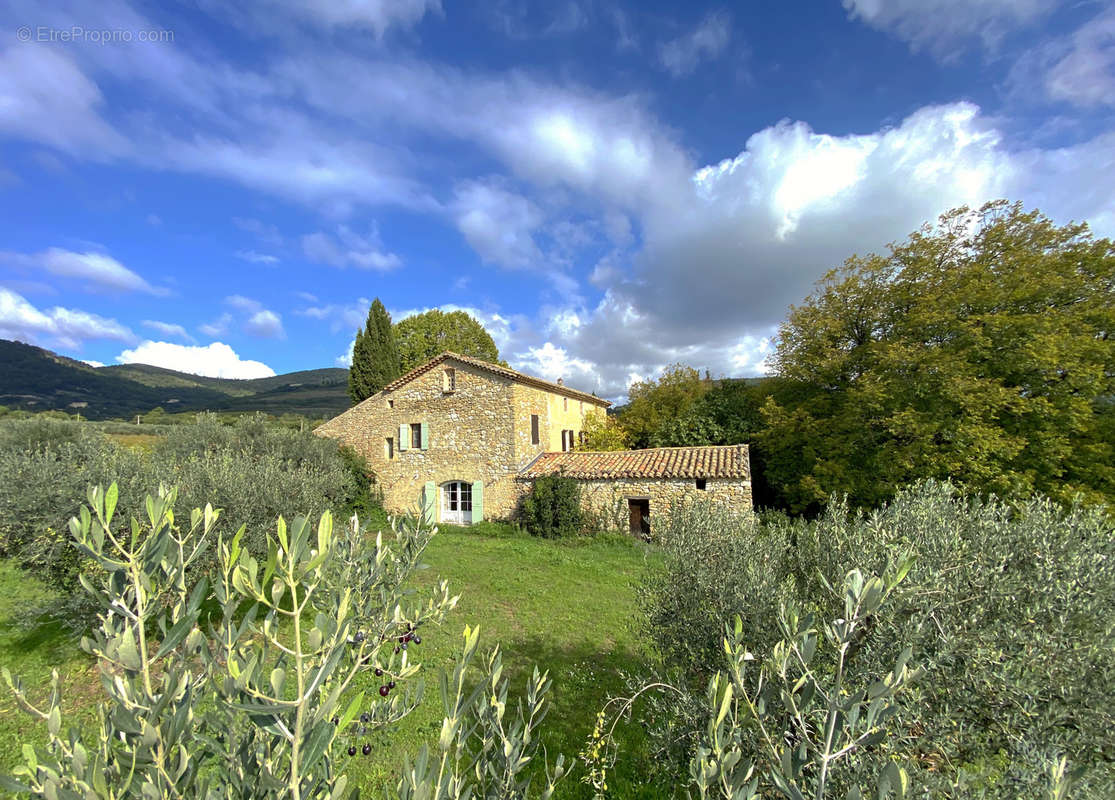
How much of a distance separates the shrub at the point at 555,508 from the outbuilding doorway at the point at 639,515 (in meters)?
1.75

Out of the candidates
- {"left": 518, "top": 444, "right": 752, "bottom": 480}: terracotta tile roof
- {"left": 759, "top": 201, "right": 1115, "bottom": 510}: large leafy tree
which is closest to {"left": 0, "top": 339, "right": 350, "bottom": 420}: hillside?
{"left": 518, "top": 444, "right": 752, "bottom": 480}: terracotta tile roof

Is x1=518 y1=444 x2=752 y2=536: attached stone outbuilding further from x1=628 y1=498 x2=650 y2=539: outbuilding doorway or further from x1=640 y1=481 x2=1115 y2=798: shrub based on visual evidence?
x1=640 y1=481 x2=1115 y2=798: shrub

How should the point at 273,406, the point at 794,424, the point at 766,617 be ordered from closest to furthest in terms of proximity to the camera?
the point at 766,617 → the point at 794,424 → the point at 273,406

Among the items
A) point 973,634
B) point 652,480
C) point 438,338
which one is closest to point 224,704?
point 973,634

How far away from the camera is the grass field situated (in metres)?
5.00

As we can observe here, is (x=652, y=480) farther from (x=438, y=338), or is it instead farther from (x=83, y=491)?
(x=438, y=338)

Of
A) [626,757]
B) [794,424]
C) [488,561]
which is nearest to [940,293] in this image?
[794,424]

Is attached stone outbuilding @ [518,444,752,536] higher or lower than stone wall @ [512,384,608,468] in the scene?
lower

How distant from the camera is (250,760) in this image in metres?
1.56

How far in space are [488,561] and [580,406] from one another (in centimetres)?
1195

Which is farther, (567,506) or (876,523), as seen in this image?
(567,506)

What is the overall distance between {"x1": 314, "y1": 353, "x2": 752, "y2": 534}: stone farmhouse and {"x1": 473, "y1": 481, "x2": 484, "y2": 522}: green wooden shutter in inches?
1.5

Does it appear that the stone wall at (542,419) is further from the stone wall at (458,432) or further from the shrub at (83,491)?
the shrub at (83,491)

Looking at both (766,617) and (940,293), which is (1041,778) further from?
(940,293)
